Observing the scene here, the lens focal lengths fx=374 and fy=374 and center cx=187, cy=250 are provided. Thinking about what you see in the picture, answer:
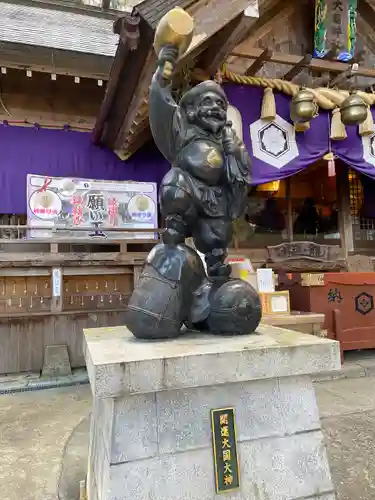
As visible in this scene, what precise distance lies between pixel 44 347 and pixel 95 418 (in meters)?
4.07

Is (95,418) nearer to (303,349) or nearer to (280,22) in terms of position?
(303,349)

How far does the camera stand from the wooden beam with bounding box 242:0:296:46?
656 cm

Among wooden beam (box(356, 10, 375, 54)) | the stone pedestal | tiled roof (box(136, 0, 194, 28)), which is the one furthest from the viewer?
wooden beam (box(356, 10, 375, 54))

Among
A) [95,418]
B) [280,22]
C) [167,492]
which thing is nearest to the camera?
[167,492]

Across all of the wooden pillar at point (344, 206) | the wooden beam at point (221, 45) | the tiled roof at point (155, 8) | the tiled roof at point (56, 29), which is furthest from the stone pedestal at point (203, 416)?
the wooden pillar at point (344, 206)

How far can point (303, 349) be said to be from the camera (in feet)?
6.07

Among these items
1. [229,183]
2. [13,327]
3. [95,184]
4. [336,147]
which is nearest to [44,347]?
[13,327]

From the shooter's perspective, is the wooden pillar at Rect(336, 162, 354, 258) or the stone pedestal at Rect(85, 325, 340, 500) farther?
the wooden pillar at Rect(336, 162, 354, 258)

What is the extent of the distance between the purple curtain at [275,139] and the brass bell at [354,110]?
0.54m

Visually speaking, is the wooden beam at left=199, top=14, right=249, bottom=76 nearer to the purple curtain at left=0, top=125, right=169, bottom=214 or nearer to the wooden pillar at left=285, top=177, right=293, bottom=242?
the purple curtain at left=0, top=125, right=169, bottom=214

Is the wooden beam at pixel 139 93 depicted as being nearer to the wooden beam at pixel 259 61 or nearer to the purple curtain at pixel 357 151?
the wooden beam at pixel 259 61

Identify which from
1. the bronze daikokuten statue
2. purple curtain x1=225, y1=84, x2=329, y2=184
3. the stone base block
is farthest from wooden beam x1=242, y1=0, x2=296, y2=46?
the stone base block

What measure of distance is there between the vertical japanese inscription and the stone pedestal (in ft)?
0.09

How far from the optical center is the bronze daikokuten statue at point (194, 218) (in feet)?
7.06
